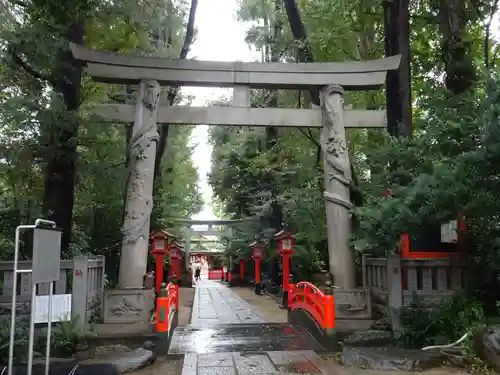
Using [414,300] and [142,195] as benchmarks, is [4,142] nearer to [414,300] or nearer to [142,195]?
[142,195]

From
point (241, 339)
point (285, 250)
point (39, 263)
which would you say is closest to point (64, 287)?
point (241, 339)

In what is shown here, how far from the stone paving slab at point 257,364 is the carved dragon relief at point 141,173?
3.18m

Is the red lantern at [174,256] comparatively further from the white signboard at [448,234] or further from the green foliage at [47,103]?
the white signboard at [448,234]

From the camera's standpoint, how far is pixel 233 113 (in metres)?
11.8

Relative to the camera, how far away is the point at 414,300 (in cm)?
949

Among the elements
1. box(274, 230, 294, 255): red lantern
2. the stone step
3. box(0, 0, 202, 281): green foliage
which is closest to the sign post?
box(0, 0, 202, 281): green foliage

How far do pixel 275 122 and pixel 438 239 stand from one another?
4733 millimetres

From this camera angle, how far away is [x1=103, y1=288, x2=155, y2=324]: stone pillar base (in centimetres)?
1012

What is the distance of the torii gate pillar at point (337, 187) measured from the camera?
37.1ft

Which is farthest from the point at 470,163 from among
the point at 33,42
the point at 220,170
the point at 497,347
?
the point at 220,170

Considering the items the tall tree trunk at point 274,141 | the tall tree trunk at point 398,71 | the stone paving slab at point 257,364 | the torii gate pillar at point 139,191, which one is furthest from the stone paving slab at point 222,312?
the tall tree trunk at point 398,71

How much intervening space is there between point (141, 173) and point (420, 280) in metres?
6.51

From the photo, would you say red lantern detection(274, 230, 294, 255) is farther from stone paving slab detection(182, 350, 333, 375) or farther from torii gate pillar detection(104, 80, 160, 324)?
stone paving slab detection(182, 350, 333, 375)

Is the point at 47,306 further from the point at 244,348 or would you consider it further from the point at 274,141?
the point at 274,141
